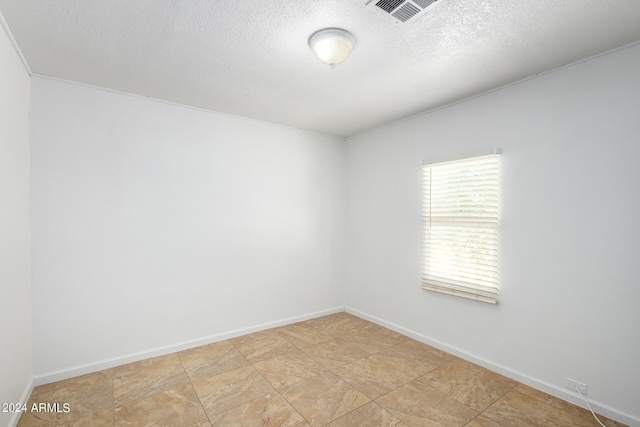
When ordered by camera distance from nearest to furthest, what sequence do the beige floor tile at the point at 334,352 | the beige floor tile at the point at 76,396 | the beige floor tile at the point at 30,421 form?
the beige floor tile at the point at 30,421 → the beige floor tile at the point at 76,396 → the beige floor tile at the point at 334,352

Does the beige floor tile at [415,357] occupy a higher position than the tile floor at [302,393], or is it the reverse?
the tile floor at [302,393]

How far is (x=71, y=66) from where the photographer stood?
251 cm

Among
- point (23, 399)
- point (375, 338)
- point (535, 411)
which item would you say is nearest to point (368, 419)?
point (535, 411)

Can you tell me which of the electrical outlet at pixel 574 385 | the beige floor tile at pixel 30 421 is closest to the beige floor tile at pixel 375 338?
the electrical outlet at pixel 574 385

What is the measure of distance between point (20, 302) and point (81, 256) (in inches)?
23.1

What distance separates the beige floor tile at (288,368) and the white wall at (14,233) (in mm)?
1789

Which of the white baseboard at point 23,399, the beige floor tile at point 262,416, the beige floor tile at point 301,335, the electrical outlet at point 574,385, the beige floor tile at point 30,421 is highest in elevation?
the electrical outlet at point 574,385

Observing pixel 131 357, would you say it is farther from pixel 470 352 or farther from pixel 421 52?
pixel 421 52

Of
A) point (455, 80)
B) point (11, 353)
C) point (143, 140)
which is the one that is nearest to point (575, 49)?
point (455, 80)

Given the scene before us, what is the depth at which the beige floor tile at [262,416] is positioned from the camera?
85.0 inches

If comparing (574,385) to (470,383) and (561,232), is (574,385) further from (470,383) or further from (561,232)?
(561,232)

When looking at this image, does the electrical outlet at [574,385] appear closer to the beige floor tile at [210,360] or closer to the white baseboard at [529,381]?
the white baseboard at [529,381]

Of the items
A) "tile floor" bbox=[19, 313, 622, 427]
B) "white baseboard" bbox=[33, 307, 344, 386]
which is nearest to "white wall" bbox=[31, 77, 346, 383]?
"white baseboard" bbox=[33, 307, 344, 386]

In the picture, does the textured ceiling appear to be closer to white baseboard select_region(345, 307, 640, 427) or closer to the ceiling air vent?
the ceiling air vent
